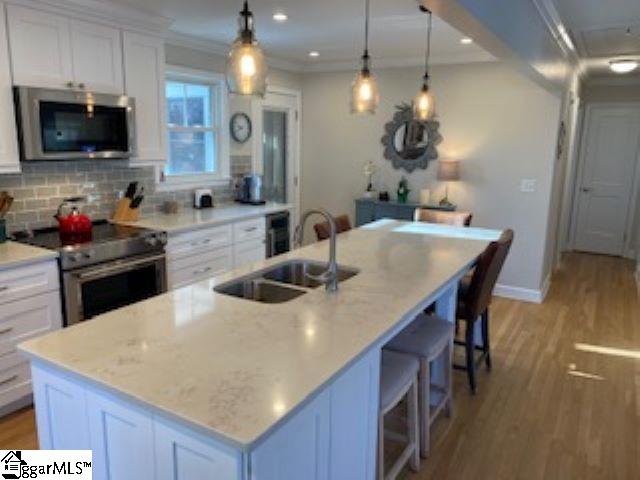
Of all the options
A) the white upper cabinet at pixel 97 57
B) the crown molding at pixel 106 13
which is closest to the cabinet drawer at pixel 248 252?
the white upper cabinet at pixel 97 57

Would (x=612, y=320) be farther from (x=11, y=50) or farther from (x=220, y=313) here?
(x=11, y=50)

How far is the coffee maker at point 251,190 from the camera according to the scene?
494 centimetres

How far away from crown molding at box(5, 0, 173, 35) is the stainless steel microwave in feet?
1.61

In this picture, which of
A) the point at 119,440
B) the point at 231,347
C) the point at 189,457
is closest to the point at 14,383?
the point at 119,440

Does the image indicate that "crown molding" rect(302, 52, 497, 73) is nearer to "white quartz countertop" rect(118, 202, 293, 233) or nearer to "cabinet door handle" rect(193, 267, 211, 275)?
"white quartz countertop" rect(118, 202, 293, 233)

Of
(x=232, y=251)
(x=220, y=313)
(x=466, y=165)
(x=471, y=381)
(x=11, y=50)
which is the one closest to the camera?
(x=220, y=313)

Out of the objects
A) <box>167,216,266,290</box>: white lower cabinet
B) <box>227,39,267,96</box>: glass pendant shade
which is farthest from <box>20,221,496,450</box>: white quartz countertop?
<box>167,216,266,290</box>: white lower cabinet

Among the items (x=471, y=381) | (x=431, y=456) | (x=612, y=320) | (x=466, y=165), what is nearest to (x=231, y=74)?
(x=431, y=456)

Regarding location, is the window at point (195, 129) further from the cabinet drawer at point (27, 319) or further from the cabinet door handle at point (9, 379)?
the cabinet door handle at point (9, 379)

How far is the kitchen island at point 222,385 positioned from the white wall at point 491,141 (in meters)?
3.28

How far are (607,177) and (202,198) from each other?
572 centimetres

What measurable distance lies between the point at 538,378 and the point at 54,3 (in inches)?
156

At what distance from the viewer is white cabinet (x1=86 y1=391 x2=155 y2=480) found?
51.7 inches

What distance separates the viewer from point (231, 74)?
2041 mm
